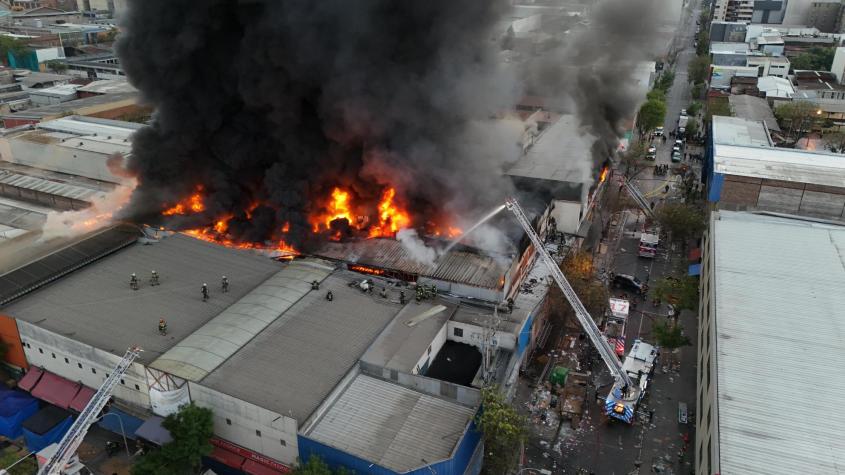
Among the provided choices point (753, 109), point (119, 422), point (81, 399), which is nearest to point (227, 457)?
point (119, 422)

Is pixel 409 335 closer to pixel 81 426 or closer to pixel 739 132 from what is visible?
pixel 81 426

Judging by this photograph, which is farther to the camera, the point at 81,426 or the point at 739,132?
the point at 739,132

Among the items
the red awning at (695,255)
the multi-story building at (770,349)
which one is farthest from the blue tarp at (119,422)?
the red awning at (695,255)

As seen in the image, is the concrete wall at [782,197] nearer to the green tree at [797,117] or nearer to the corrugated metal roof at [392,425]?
the green tree at [797,117]

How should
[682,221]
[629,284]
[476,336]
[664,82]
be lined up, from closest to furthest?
[476,336], [629,284], [682,221], [664,82]

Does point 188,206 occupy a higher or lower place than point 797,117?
lower

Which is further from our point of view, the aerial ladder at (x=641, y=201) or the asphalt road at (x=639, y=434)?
the aerial ladder at (x=641, y=201)

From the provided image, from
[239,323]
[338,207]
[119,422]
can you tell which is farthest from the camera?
[338,207]

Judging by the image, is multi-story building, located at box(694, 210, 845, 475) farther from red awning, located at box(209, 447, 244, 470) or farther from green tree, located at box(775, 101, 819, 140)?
green tree, located at box(775, 101, 819, 140)
